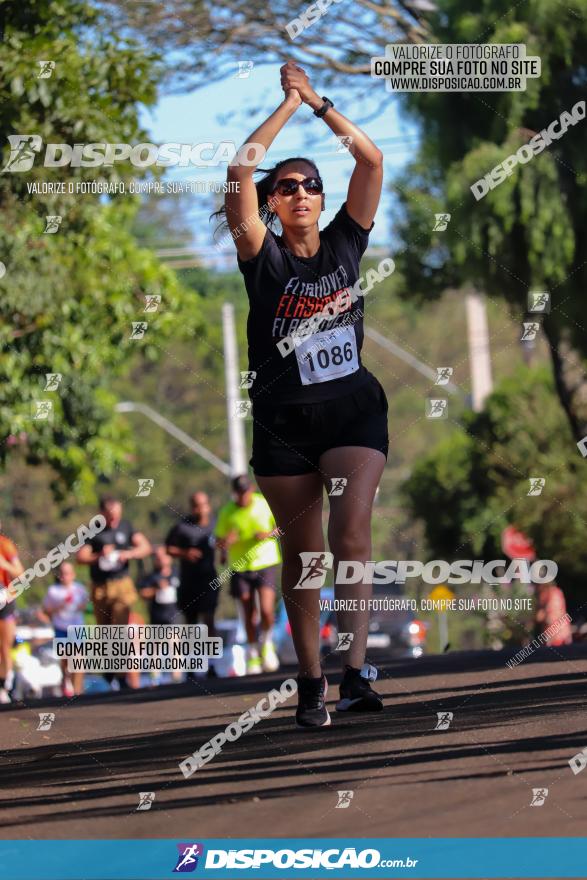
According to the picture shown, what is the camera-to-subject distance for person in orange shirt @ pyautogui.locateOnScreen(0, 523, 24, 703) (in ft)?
42.8

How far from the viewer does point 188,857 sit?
14.0ft

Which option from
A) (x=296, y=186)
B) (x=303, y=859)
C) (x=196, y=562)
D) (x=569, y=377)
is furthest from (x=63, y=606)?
(x=303, y=859)

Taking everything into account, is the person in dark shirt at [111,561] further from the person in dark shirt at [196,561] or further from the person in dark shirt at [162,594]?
the person in dark shirt at [162,594]

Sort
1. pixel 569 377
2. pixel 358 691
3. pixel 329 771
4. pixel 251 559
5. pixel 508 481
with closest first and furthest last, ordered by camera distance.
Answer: pixel 329 771 → pixel 358 691 → pixel 251 559 → pixel 569 377 → pixel 508 481

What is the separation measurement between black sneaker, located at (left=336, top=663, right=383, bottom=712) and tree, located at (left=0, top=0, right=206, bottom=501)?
22.3 ft

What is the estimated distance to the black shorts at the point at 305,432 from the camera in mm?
6039

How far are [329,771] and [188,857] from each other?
0.98 meters

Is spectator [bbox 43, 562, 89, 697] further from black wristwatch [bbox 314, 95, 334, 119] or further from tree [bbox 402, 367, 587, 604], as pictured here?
tree [bbox 402, 367, 587, 604]

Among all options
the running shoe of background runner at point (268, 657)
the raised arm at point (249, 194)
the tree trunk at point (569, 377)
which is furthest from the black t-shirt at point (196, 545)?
the raised arm at point (249, 194)

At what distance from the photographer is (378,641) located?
3019 centimetres

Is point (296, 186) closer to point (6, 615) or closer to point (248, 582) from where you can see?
point (6, 615)

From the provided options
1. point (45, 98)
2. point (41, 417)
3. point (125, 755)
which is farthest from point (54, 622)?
point (125, 755)

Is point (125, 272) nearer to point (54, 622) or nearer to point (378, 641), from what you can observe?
point (54, 622)

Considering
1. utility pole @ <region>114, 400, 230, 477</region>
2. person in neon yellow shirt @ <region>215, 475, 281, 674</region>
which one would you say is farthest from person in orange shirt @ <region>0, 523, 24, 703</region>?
utility pole @ <region>114, 400, 230, 477</region>
